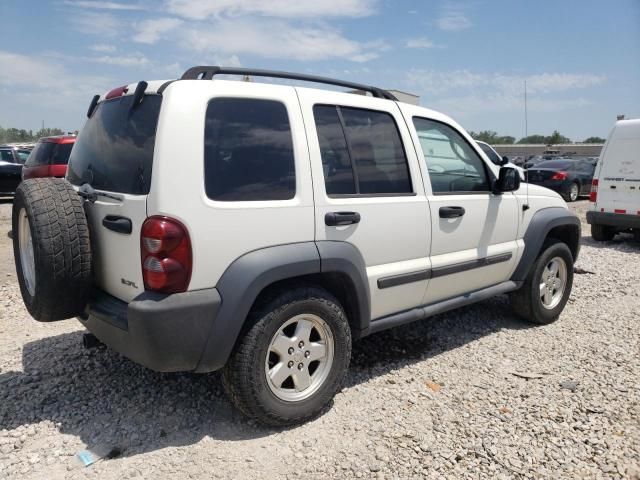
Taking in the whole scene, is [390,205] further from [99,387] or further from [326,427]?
[99,387]

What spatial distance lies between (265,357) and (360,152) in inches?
55.2

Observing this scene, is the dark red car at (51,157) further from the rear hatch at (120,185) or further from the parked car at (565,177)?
the parked car at (565,177)

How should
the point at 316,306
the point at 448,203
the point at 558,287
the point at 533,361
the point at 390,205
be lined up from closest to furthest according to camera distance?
1. the point at 316,306
2. the point at 390,205
3. the point at 448,203
4. the point at 533,361
5. the point at 558,287

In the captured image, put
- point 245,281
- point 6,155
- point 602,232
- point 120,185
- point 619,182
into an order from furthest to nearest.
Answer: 1. point 6,155
2. point 602,232
3. point 619,182
4. point 120,185
5. point 245,281

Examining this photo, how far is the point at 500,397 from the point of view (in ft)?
11.4

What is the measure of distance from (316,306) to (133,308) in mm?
1005

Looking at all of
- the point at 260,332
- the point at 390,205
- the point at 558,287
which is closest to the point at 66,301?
the point at 260,332

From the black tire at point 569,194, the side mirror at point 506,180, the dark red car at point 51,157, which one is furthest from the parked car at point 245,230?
the black tire at point 569,194

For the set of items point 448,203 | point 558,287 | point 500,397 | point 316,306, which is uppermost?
point 448,203

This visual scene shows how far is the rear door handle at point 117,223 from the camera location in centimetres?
269

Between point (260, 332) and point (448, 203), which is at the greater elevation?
point (448, 203)

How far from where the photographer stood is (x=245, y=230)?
274 cm

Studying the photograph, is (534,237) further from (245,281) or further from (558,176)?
(558,176)

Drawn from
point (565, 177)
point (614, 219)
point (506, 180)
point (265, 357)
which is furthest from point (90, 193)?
point (565, 177)
